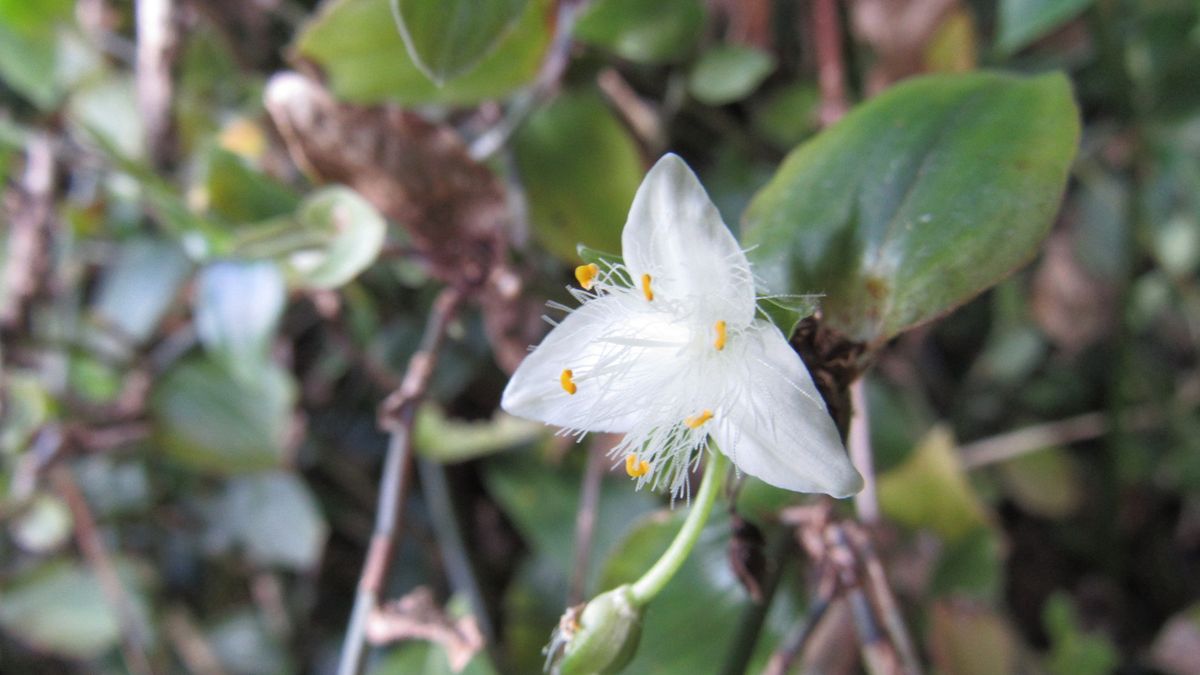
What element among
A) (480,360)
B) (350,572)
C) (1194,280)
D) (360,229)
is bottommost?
(1194,280)

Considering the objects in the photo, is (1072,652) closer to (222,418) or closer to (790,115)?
(790,115)

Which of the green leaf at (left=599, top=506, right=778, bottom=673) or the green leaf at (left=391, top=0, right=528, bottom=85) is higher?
the green leaf at (left=391, top=0, right=528, bottom=85)

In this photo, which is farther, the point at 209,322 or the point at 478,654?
the point at 209,322

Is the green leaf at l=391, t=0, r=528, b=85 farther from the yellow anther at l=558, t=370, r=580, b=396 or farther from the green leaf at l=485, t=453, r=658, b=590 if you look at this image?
the green leaf at l=485, t=453, r=658, b=590

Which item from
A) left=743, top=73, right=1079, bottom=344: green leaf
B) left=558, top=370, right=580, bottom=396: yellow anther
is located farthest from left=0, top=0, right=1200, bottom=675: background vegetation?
left=558, top=370, right=580, bottom=396: yellow anther

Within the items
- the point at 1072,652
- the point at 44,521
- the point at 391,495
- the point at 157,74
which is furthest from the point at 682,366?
the point at 44,521

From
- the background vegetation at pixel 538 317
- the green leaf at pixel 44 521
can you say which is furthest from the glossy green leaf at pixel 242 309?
the green leaf at pixel 44 521

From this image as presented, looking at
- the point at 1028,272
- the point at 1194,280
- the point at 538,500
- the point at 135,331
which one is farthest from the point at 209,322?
the point at 1194,280

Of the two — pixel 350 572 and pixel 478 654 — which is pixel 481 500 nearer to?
pixel 350 572
